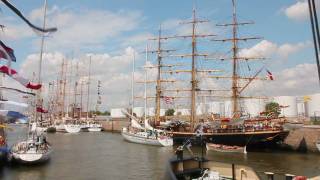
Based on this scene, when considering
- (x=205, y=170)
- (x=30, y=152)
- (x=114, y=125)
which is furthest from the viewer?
(x=114, y=125)

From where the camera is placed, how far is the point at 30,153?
3447 centimetres

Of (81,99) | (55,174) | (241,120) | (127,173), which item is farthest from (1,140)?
(81,99)

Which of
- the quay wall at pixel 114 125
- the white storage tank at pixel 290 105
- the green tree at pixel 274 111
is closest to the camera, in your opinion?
the green tree at pixel 274 111

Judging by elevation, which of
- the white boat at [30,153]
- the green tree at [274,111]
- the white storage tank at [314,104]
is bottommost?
the white boat at [30,153]

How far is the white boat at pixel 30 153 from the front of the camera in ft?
112

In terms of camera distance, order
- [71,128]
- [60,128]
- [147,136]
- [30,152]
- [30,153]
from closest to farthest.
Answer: [30,153], [30,152], [147,136], [71,128], [60,128]

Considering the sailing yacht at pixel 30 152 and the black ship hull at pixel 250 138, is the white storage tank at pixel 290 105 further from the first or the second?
the sailing yacht at pixel 30 152

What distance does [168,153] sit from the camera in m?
50.7

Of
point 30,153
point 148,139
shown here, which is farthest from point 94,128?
point 30,153

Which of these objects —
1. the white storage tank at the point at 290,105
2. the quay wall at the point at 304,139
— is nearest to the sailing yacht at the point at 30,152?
the quay wall at the point at 304,139

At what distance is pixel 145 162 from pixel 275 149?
2219 cm

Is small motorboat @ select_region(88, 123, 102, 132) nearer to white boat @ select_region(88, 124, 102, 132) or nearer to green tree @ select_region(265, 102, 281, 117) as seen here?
white boat @ select_region(88, 124, 102, 132)

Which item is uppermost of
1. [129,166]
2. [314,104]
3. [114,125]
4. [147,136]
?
[314,104]

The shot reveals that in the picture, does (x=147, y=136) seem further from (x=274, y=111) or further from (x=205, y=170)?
(x=205, y=170)
